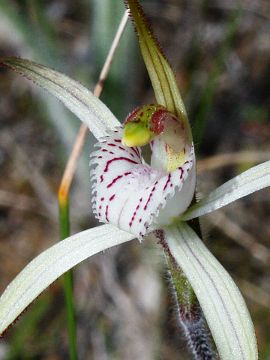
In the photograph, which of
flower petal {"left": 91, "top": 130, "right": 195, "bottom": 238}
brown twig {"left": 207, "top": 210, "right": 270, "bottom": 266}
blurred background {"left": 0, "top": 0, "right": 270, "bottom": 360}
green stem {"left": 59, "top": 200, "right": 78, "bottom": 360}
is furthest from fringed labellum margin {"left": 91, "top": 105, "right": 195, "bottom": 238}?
brown twig {"left": 207, "top": 210, "right": 270, "bottom": 266}

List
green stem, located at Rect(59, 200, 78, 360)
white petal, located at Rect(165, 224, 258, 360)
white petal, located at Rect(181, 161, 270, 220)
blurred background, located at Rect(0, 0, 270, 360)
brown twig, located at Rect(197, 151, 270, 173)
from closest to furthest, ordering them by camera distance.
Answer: white petal, located at Rect(165, 224, 258, 360), white petal, located at Rect(181, 161, 270, 220), green stem, located at Rect(59, 200, 78, 360), blurred background, located at Rect(0, 0, 270, 360), brown twig, located at Rect(197, 151, 270, 173)

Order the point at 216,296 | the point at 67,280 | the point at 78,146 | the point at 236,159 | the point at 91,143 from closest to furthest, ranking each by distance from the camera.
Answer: the point at 216,296, the point at 67,280, the point at 78,146, the point at 91,143, the point at 236,159

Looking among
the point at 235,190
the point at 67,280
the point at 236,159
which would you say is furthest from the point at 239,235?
the point at 235,190

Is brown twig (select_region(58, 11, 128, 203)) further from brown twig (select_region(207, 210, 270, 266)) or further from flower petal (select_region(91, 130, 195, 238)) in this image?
brown twig (select_region(207, 210, 270, 266))

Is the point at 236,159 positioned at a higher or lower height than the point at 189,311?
higher

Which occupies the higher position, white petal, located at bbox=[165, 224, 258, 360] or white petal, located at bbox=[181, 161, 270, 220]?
white petal, located at bbox=[181, 161, 270, 220]

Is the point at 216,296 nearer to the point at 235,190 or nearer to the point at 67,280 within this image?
the point at 235,190
